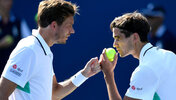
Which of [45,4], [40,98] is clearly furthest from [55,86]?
[45,4]

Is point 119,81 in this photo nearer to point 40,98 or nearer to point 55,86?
point 55,86

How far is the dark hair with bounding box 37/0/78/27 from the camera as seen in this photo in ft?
9.38

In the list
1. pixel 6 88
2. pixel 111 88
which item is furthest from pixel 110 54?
pixel 6 88

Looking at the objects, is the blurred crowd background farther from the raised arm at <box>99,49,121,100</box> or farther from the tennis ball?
the raised arm at <box>99,49,121,100</box>

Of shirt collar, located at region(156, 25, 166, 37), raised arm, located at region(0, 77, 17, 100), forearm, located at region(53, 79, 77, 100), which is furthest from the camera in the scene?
shirt collar, located at region(156, 25, 166, 37)

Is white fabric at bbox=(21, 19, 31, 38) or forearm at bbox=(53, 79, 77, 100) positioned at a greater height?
white fabric at bbox=(21, 19, 31, 38)

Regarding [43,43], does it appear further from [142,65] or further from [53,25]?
[142,65]

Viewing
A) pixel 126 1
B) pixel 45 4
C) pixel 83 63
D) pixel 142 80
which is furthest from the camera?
pixel 83 63

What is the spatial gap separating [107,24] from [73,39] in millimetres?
562

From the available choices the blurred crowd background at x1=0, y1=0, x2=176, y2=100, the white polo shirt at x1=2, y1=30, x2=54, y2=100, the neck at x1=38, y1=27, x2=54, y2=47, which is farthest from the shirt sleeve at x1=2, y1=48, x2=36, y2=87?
the blurred crowd background at x1=0, y1=0, x2=176, y2=100

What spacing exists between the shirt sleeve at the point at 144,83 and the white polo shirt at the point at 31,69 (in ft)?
2.26

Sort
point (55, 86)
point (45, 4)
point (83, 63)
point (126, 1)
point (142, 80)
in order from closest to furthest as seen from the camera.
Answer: point (142, 80)
point (45, 4)
point (55, 86)
point (126, 1)
point (83, 63)

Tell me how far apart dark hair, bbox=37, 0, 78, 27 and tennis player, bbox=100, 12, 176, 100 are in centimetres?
48

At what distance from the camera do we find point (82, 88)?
4867 millimetres
